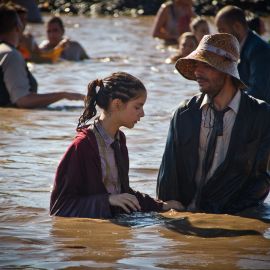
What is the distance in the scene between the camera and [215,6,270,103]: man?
9.65 meters

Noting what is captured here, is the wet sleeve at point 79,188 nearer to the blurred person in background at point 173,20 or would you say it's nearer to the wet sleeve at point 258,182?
the wet sleeve at point 258,182

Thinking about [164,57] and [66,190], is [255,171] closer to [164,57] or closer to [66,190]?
[66,190]

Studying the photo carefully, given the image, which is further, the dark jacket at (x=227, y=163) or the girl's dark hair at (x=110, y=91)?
the dark jacket at (x=227, y=163)

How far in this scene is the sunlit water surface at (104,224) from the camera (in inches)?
231

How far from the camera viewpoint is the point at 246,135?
7.13m

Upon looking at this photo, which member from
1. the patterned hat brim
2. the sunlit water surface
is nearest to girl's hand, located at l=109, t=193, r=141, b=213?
the sunlit water surface

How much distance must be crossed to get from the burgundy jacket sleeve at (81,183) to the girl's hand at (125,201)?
53 mm

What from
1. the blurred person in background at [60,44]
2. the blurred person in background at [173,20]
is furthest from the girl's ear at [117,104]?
the blurred person in background at [173,20]

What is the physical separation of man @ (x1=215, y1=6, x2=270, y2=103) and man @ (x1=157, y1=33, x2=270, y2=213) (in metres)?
2.41

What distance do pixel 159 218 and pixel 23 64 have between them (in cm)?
507

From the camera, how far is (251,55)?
9.77 m

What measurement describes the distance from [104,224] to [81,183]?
29 cm

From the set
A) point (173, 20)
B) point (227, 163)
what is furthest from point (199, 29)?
point (227, 163)

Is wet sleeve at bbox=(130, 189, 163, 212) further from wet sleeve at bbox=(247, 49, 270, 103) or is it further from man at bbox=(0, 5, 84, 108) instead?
man at bbox=(0, 5, 84, 108)
